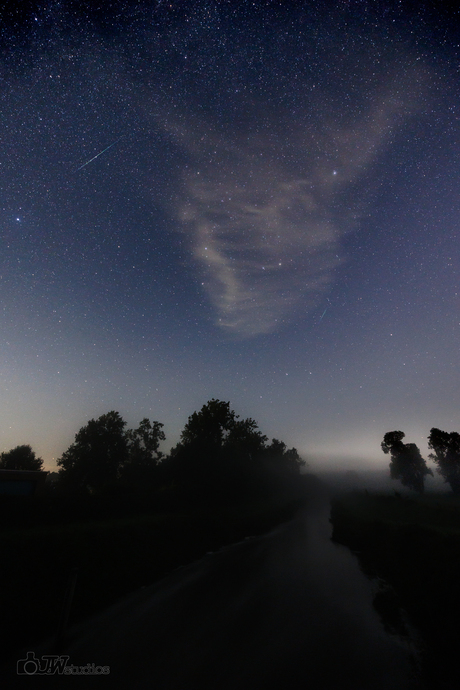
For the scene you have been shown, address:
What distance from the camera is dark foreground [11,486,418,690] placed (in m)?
6.33

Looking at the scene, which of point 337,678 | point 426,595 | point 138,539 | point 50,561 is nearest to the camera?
point 337,678

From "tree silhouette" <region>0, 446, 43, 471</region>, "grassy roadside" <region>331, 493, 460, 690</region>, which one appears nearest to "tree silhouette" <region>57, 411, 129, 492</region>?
"tree silhouette" <region>0, 446, 43, 471</region>

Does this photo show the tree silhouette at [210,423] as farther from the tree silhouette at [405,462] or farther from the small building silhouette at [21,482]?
the tree silhouette at [405,462]

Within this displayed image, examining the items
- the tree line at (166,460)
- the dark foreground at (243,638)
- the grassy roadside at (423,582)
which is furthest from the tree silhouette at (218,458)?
the dark foreground at (243,638)

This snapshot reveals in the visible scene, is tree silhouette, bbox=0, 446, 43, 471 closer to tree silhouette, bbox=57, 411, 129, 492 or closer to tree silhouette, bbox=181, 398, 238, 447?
tree silhouette, bbox=57, 411, 129, 492

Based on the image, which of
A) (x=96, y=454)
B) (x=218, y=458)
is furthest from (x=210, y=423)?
(x=96, y=454)

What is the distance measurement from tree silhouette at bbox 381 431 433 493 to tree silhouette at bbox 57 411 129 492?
68144mm

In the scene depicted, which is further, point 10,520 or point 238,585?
point 10,520

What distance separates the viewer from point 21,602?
9.32m

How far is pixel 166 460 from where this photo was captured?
143 feet

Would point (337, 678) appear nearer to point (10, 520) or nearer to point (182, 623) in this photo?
point (182, 623)

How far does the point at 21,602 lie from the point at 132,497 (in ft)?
73.5

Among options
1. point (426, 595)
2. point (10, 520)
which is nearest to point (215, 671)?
point (426, 595)

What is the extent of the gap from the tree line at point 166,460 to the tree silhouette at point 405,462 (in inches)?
1278
